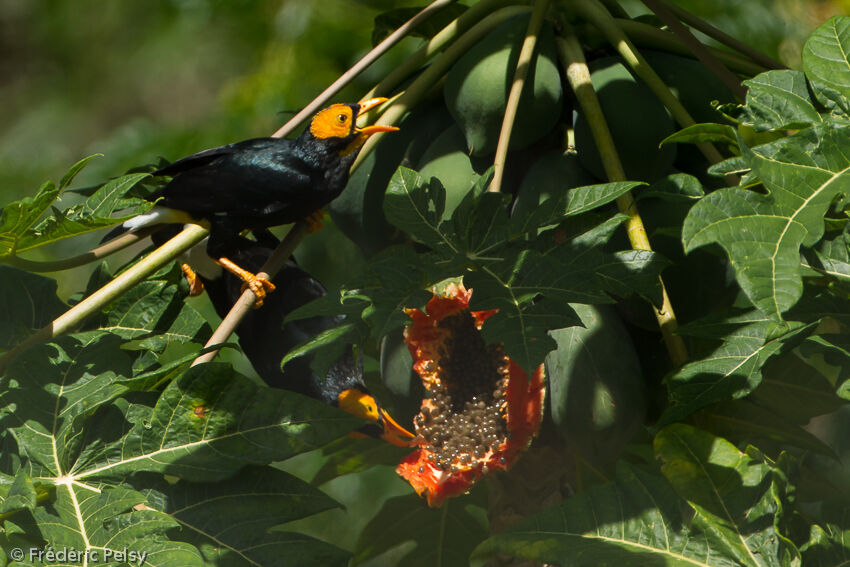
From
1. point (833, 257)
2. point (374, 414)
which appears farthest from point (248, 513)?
point (833, 257)

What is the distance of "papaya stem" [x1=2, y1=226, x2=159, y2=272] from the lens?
64 cm

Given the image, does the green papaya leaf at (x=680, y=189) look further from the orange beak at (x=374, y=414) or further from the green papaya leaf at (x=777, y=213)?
the orange beak at (x=374, y=414)

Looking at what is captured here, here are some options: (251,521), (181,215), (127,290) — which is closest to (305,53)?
(181,215)

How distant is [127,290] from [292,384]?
0.15 metres

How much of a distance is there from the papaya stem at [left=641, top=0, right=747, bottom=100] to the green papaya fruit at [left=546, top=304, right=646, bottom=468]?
175 millimetres

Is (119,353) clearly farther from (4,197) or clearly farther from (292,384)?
(4,197)

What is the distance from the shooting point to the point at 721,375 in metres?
0.53

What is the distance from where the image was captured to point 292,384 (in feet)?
2.31

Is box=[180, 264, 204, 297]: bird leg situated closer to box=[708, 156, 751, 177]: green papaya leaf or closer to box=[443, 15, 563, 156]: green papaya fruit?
box=[443, 15, 563, 156]: green papaya fruit

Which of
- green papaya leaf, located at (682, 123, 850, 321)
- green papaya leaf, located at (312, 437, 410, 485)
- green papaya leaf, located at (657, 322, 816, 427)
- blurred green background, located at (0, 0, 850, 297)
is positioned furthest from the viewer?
blurred green background, located at (0, 0, 850, 297)

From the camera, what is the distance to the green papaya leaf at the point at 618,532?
20.6 inches

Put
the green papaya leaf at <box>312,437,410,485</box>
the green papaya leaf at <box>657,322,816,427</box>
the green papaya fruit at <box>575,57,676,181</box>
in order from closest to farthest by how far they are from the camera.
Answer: the green papaya leaf at <box>657,322,816,427</box>
the green papaya fruit at <box>575,57,676,181</box>
the green papaya leaf at <box>312,437,410,485</box>

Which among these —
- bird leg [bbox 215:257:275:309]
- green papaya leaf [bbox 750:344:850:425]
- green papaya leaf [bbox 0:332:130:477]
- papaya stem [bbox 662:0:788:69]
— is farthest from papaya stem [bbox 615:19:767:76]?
green papaya leaf [bbox 0:332:130:477]

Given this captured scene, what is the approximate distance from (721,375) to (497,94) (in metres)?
0.24
